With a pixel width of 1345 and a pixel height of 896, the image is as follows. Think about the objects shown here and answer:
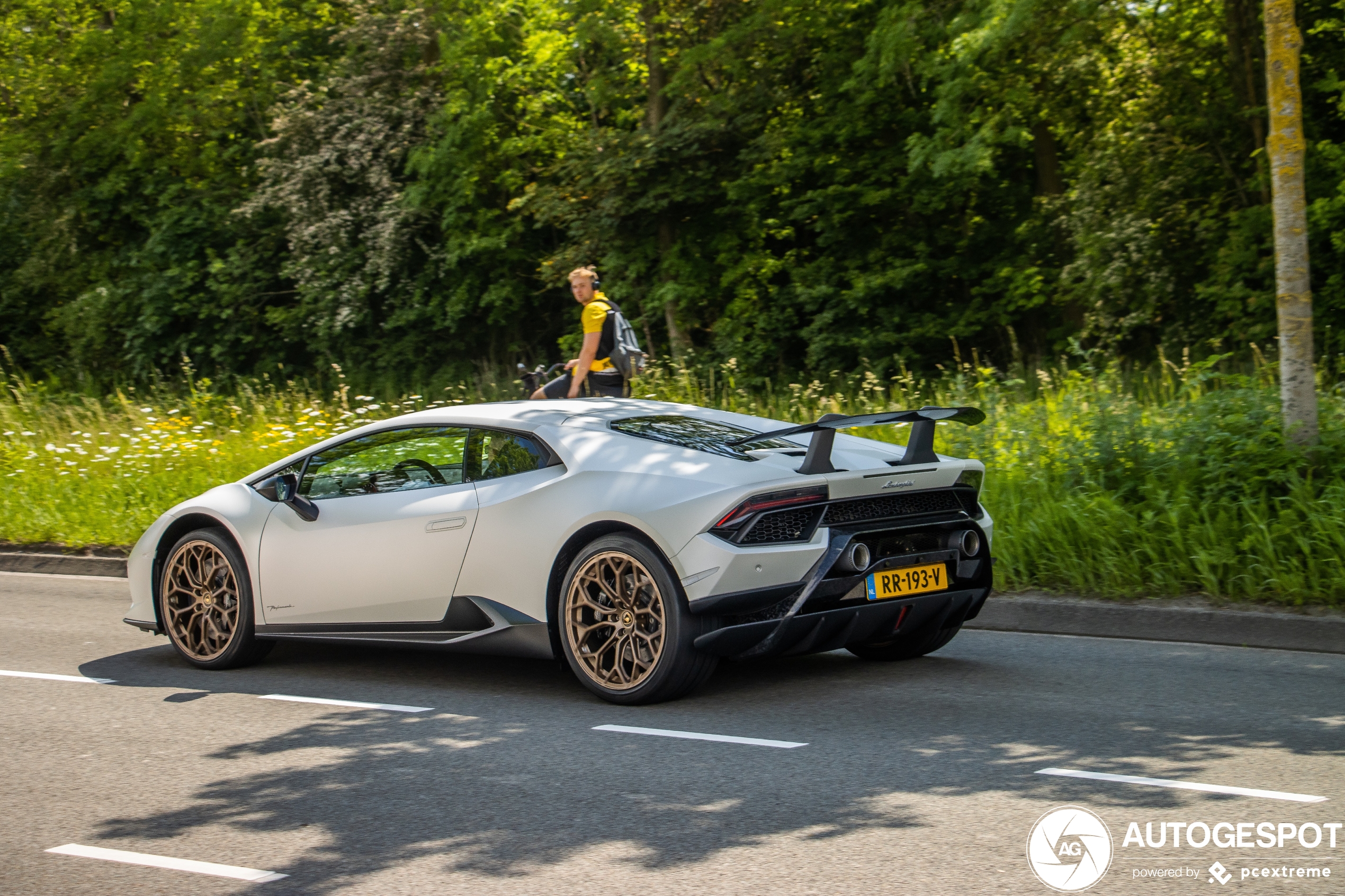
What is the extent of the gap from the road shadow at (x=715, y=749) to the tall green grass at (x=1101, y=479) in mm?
933

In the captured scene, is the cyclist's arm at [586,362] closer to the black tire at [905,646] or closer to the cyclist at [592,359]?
the cyclist at [592,359]

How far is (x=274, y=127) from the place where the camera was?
26297 millimetres

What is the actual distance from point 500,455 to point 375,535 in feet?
2.60

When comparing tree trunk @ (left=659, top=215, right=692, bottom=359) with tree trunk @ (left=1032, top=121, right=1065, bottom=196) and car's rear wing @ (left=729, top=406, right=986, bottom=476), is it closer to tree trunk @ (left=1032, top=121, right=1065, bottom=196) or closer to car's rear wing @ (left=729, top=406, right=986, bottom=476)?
tree trunk @ (left=1032, top=121, right=1065, bottom=196)

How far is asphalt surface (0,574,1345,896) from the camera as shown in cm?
394

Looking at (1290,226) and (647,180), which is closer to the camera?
(1290,226)

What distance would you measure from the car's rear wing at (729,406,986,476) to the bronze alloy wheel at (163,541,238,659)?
299cm

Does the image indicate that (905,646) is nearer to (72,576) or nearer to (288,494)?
(288,494)

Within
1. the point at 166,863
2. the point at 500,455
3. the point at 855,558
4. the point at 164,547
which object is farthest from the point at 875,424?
the point at 164,547

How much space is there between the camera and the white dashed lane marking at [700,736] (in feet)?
17.3

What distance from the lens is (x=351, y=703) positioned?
251 inches

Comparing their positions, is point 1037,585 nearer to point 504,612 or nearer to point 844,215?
A: point 504,612

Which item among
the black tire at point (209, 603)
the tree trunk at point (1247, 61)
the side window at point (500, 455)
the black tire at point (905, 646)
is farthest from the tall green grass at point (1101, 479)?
the tree trunk at point (1247, 61)

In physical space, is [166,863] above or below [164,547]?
below
